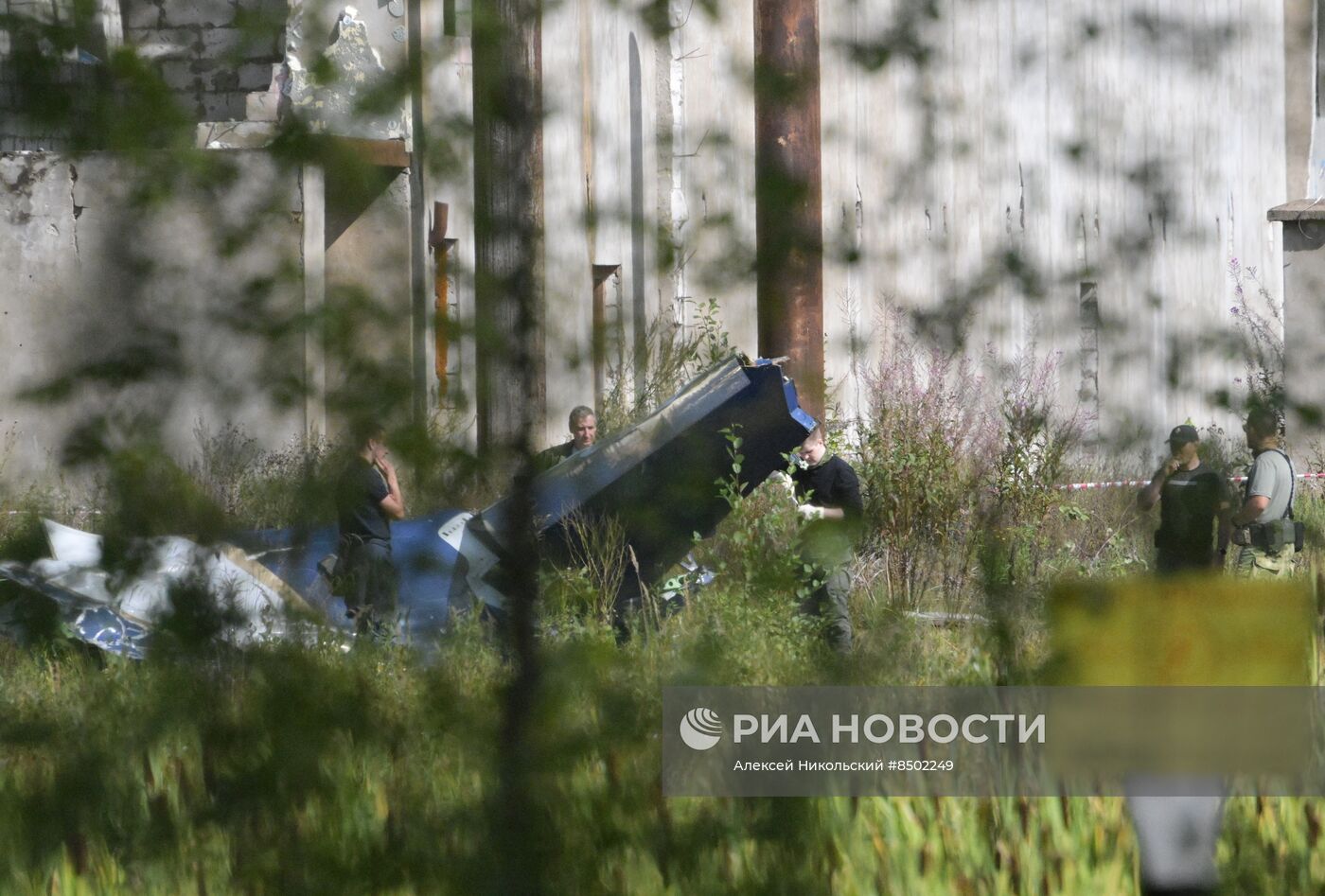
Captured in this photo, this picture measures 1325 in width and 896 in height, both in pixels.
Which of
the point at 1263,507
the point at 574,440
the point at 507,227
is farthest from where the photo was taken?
the point at 1263,507

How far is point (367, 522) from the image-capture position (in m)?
1.22

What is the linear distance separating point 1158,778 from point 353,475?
1.06m

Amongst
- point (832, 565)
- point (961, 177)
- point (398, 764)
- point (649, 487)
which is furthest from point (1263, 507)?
point (398, 764)

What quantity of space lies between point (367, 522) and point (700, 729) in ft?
2.26

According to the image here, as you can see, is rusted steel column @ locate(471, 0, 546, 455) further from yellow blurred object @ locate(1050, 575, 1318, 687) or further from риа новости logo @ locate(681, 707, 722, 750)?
yellow blurred object @ locate(1050, 575, 1318, 687)

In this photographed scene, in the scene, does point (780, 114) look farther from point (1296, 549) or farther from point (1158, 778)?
point (1296, 549)

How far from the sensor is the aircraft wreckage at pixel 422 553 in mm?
1197

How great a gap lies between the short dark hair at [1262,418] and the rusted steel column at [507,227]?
677 millimetres

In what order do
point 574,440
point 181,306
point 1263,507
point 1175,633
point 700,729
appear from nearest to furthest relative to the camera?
point 181,306
point 574,440
point 1175,633
point 700,729
point 1263,507

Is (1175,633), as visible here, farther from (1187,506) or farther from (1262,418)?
(1262,418)

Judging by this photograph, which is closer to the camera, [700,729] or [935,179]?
[935,179]

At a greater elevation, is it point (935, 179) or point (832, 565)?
point (935, 179)

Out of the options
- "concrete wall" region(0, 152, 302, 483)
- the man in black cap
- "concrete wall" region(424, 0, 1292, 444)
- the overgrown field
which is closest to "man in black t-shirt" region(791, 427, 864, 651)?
the overgrown field

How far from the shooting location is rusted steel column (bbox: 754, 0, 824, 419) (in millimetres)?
1268
